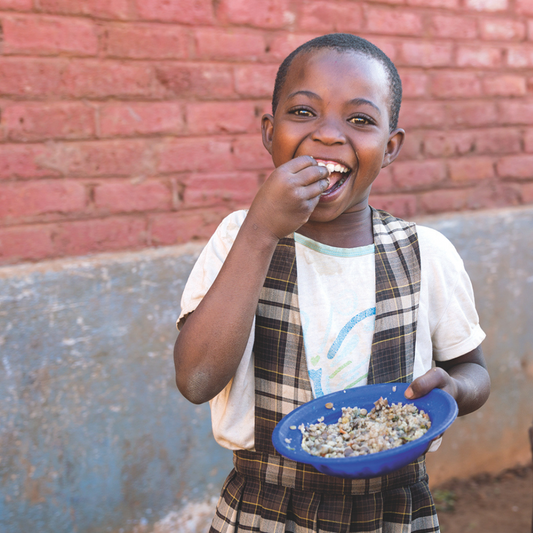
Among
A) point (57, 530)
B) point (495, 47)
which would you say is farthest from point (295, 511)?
point (495, 47)

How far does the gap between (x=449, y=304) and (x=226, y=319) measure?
579mm

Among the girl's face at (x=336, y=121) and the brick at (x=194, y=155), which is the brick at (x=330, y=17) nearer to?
the brick at (x=194, y=155)

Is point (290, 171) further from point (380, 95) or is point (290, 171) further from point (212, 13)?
point (212, 13)

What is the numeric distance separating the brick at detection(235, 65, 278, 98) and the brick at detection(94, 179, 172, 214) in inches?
20.1

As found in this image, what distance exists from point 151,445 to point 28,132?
4.31 feet

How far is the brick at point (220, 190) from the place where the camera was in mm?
2334

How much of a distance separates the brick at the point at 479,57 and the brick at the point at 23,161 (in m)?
1.96

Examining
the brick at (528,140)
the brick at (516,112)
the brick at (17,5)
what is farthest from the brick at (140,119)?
the brick at (528,140)

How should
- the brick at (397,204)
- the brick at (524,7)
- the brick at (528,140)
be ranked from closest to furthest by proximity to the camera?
the brick at (397,204) → the brick at (524,7) → the brick at (528,140)

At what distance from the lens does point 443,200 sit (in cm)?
286

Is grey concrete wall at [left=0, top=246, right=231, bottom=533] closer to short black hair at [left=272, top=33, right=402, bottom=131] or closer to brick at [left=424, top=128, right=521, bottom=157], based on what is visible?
short black hair at [left=272, top=33, right=402, bottom=131]

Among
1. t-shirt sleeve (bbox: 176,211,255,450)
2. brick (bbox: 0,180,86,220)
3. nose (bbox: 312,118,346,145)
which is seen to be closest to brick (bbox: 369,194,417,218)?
brick (bbox: 0,180,86,220)

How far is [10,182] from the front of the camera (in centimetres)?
206

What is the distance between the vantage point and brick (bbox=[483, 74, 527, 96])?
114 inches
